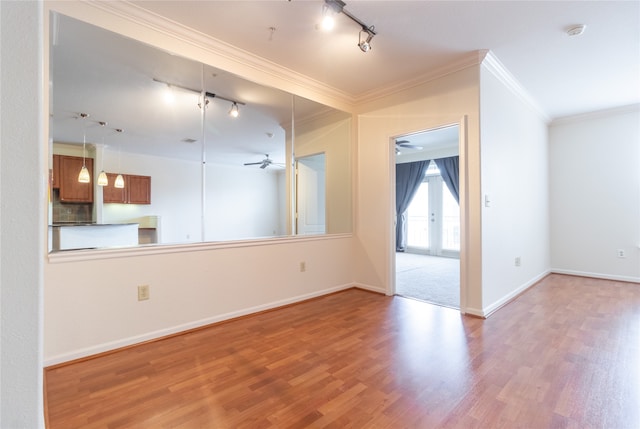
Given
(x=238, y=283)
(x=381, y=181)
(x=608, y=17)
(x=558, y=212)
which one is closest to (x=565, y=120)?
(x=558, y=212)

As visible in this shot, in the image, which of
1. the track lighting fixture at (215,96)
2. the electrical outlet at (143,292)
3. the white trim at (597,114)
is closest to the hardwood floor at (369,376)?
the electrical outlet at (143,292)

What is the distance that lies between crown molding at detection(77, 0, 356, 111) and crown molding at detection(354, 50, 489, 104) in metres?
0.26

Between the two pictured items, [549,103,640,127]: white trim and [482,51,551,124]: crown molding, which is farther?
[549,103,640,127]: white trim

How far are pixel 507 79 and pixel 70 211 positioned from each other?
4543mm

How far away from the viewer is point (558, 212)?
5070 millimetres

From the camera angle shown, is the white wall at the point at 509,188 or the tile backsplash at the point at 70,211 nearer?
the tile backsplash at the point at 70,211

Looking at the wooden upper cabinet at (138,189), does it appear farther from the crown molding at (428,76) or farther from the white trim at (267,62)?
the crown molding at (428,76)

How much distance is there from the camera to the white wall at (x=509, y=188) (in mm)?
3100

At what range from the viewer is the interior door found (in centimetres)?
382

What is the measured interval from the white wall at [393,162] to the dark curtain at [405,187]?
4.01 m

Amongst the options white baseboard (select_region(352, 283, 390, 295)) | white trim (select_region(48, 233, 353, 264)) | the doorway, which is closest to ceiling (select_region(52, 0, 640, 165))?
white trim (select_region(48, 233, 353, 264))

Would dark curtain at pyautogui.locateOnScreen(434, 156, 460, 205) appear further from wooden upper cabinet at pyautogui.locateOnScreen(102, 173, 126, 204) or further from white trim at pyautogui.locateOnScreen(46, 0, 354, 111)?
wooden upper cabinet at pyautogui.locateOnScreen(102, 173, 126, 204)

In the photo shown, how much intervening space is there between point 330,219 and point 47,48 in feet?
10.2

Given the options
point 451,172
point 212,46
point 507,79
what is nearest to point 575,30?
point 507,79
